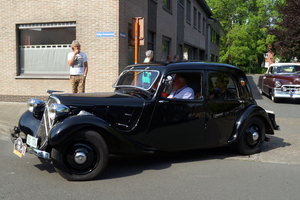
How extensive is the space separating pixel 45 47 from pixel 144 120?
9533mm

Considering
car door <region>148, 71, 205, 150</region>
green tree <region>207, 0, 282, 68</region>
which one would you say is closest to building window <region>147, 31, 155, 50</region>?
car door <region>148, 71, 205, 150</region>

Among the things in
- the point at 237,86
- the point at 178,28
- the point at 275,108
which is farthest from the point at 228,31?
the point at 237,86

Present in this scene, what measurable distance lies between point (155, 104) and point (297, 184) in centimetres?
213

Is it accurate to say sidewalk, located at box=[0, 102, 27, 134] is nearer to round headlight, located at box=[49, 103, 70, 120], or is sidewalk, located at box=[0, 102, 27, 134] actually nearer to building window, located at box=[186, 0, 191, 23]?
round headlight, located at box=[49, 103, 70, 120]

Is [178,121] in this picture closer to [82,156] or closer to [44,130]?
[82,156]

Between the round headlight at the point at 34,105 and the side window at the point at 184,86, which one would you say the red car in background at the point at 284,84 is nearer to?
the side window at the point at 184,86

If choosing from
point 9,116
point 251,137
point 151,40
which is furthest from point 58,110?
point 151,40

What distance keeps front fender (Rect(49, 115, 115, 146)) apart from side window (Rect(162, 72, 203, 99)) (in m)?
1.16

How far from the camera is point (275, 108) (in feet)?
41.3

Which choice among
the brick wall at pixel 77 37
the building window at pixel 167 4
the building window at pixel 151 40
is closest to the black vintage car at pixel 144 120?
the brick wall at pixel 77 37

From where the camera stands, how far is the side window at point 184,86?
17.3 ft

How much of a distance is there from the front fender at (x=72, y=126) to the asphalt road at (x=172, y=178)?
0.58m

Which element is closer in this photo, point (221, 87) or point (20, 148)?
point (20, 148)

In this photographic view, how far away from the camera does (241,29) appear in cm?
5294
